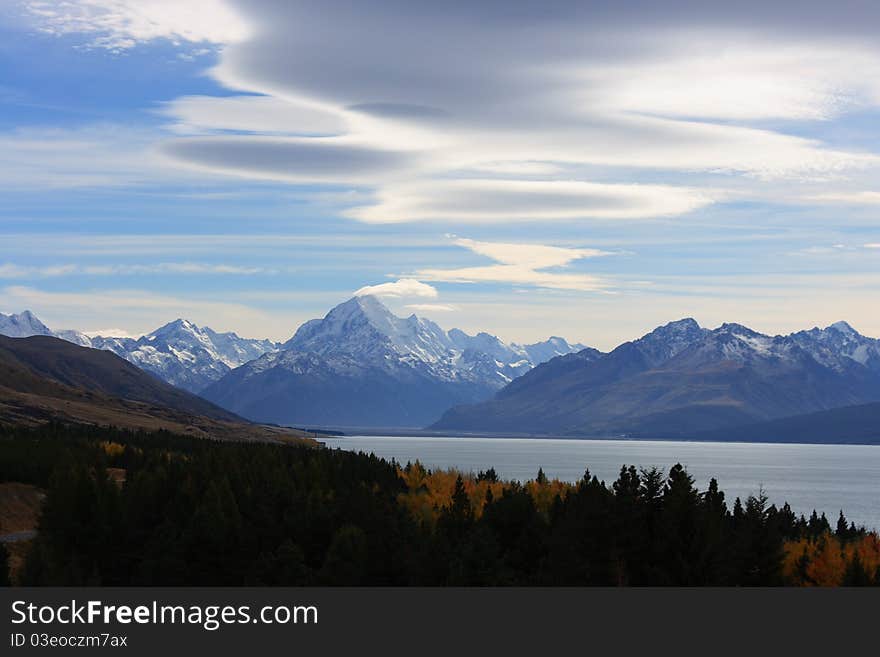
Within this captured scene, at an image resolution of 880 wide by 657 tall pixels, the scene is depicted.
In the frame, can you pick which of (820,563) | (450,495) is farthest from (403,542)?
(450,495)

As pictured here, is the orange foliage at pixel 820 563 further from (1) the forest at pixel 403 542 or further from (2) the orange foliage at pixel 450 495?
(2) the orange foliage at pixel 450 495

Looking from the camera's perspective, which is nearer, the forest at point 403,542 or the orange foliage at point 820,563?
the forest at point 403,542

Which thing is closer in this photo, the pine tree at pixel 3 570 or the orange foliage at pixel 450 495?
the pine tree at pixel 3 570

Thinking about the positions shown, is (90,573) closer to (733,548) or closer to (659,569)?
(659,569)

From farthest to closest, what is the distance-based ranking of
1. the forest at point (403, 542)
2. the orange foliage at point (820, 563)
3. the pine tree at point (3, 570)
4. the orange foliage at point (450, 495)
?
the orange foliage at point (450, 495), the orange foliage at point (820, 563), the forest at point (403, 542), the pine tree at point (3, 570)

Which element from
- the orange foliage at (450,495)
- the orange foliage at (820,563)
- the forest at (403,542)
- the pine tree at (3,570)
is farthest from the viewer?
the orange foliage at (450,495)

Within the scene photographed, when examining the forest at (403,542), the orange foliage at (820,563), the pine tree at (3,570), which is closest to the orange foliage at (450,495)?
the forest at (403,542)

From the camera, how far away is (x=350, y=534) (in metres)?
98.9

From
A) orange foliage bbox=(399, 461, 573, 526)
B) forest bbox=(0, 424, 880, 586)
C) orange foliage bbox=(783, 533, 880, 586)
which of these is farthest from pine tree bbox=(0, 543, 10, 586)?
orange foliage bbox=(783, 533, 880, 586)

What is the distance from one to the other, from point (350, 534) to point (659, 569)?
2976 centimetres

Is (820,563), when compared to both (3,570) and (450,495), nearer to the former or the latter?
(450,495)

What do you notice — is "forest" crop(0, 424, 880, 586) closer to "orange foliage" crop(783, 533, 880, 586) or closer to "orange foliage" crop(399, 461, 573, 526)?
"orange foliage" crop(783, 533, 880, 586)
